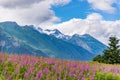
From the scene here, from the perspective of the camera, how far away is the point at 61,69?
14.8 metres

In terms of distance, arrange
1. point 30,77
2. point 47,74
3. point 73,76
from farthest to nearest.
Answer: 1. point 73,76
2. point 47,74
3. point 30,77

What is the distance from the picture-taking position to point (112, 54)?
73750 millimetres

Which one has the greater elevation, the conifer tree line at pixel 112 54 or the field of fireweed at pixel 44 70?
the conifer tree line at pixel 112 54

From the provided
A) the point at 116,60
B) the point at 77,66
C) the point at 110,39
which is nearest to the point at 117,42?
the point at 110,39

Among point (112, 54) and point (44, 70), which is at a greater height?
point (112, 54)

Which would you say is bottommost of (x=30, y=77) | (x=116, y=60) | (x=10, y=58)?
(x=30, y=77)

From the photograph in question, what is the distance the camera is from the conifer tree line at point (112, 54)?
69.6m

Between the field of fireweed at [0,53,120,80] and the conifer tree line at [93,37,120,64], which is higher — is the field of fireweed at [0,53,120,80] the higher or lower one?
the lower one

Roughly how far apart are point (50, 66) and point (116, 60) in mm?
57499

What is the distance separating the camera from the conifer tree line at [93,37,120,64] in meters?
69.6

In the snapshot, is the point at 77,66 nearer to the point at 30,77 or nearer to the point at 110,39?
the point at 30,77

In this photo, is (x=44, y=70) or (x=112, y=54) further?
(x=112, y=54)

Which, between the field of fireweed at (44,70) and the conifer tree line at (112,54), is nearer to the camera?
the field of fireweed at (44,70)

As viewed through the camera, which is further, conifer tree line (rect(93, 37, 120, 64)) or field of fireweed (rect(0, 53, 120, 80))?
conifer tree line (rect(93, 37, 120, 64))
